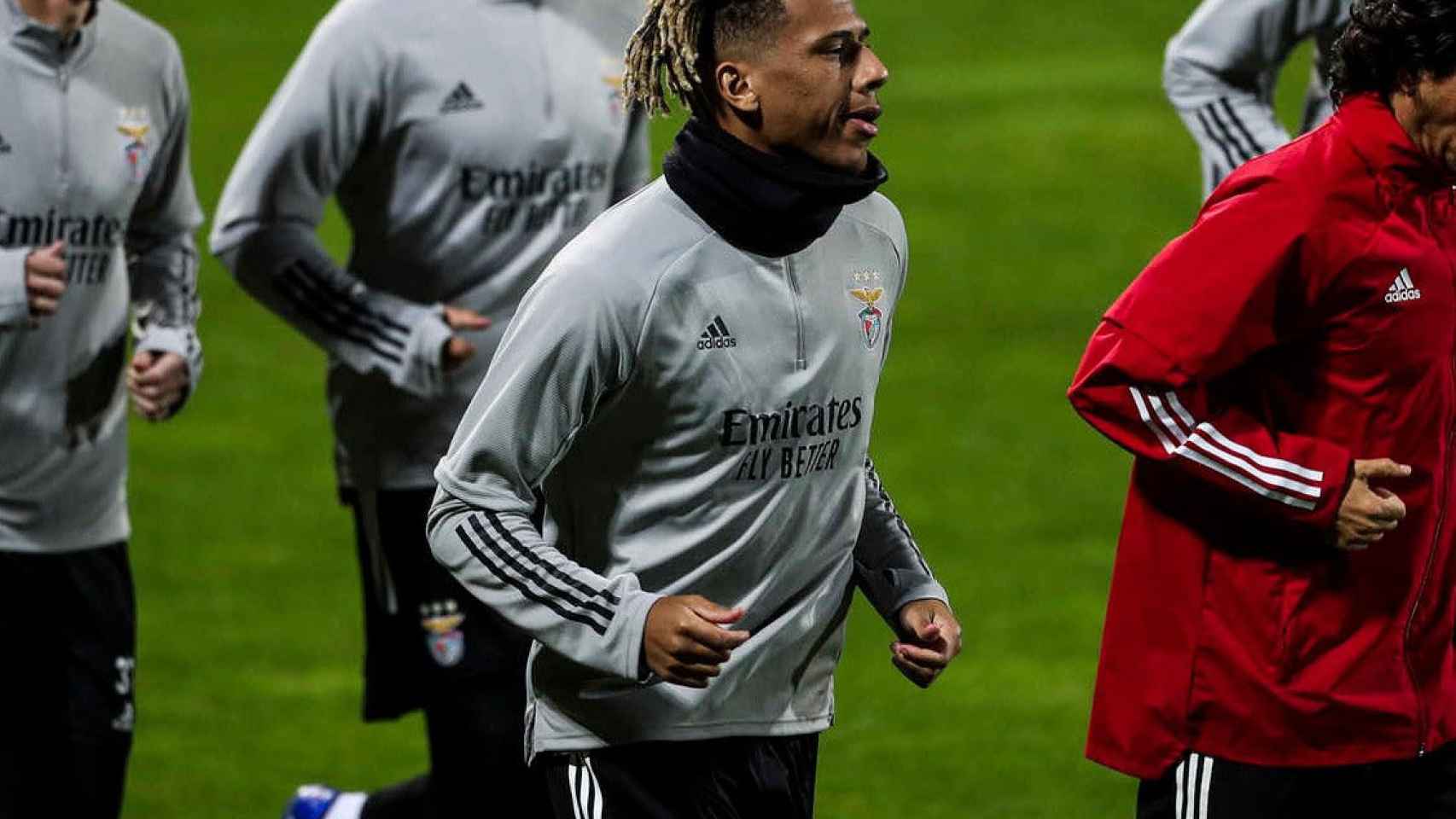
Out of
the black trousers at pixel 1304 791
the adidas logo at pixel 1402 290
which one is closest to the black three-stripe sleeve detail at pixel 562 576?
the black trousers at pixel 1304 791

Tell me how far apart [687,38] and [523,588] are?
0.81 metres

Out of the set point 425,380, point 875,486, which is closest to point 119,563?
point 425,380

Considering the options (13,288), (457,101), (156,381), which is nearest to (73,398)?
(156,381)

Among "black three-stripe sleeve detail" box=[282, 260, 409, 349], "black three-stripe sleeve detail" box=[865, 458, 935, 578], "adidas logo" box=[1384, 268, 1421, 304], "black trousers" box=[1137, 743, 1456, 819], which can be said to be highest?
"adidas logo" box=[1384, 268, 1421, 304]

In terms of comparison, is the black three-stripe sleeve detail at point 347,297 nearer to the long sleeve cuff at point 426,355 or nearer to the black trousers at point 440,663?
the long sleeve cuff at point 426,355

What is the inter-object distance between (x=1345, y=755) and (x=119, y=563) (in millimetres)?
2532

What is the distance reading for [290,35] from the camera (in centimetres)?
1845

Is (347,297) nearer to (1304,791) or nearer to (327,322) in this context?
(327,322)

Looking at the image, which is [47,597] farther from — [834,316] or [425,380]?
[834,316]

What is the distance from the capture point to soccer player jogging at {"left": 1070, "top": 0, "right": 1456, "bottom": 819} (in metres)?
4.08

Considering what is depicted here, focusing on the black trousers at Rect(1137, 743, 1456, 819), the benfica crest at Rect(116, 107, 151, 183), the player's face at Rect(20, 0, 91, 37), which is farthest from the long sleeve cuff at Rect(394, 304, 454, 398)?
the black trousers at Rect(1137, 743, 1456, 819)

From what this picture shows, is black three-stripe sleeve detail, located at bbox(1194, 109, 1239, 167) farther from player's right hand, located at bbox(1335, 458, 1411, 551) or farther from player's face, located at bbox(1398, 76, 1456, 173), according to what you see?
player's right hand, located at bbox(1335, 458, 1411, 551)

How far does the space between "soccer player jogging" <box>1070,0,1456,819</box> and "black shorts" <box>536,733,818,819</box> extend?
1.78ft

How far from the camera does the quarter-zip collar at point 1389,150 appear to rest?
13.4ft
